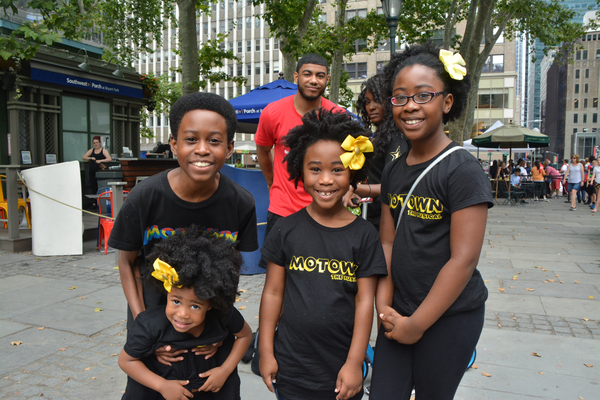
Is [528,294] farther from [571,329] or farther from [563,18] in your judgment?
[563,18]

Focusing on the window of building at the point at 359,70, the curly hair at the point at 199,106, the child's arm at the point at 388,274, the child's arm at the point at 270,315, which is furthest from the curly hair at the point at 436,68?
the window of building at the point at 359,70

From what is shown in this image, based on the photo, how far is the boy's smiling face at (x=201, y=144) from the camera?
6.56 ft

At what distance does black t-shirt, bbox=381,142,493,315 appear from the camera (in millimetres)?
1722

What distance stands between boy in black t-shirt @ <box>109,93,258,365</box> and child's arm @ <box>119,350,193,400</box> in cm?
8

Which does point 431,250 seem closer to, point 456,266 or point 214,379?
point 456,266

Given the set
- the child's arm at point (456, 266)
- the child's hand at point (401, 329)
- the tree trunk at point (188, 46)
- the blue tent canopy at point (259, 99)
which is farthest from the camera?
the tree trunk at point (188, 46)

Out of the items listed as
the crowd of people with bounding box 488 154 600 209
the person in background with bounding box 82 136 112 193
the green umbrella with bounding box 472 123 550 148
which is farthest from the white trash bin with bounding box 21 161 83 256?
the crowd of people with bounding box 488 154 600 209

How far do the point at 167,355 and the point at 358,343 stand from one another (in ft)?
2.68

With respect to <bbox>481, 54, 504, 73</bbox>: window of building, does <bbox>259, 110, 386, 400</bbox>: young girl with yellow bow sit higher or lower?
lower

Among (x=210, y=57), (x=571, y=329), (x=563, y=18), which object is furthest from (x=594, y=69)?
(x=571, y=329)

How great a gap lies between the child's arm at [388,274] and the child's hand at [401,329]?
18 millimetres

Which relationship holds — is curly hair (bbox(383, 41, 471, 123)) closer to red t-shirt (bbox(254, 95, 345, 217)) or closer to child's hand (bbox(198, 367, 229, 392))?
red t-shirt (bbox(254, 95, 345, 217))

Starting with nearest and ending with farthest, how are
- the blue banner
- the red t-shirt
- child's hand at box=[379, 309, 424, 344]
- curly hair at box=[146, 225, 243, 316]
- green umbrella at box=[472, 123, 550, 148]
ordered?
child's hand at box=[379, 309, 424, 344] → curly hair at box=[146, 225, 243, 316] → the red t-shirt → the blue banner → green umbrella at box=[472, 123, 550, 148]

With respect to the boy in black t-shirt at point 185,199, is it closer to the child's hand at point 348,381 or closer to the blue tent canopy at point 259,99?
the child's hand at point 348,381
